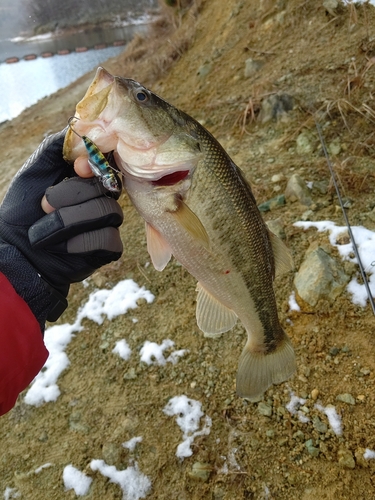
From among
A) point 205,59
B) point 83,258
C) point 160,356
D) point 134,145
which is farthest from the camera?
point 205,59

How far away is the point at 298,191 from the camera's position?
375 cm

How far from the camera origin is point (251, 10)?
8.33m

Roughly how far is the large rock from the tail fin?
0.78 m

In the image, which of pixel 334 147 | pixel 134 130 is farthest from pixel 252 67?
pixel 134 130

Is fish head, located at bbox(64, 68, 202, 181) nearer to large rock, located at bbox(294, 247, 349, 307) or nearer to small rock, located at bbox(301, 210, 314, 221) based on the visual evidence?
large rock, located at bbox(294, 247, 349, 307)

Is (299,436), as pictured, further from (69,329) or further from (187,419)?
(69,329)

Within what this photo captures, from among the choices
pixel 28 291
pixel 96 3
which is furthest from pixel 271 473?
pixel 96 3

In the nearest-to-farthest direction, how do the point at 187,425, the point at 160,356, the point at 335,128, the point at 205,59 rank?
the point at 187,425
the point at 160,356
the point at 335,128
the point at 205,59

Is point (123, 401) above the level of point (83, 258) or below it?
below

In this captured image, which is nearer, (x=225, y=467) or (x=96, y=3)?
(x=225, y=467)

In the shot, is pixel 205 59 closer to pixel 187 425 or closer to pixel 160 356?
pixel 160 356

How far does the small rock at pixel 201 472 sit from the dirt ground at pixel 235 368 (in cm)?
2

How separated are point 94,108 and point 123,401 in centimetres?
213

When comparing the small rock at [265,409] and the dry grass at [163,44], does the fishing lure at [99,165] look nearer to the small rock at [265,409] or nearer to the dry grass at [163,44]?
the small rock at [265,409]
